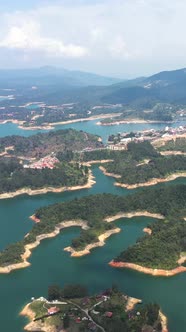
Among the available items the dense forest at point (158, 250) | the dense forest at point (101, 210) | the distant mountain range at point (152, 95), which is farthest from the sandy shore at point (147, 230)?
the distant mountain range at point (152, 95)

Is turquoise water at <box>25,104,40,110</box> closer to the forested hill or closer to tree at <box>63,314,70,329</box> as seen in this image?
the forested hill

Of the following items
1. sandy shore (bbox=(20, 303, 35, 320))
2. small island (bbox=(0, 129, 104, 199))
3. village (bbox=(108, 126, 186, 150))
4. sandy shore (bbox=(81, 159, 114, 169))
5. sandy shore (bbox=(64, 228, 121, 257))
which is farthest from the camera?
village (bbox=(108, 126, 186, 150))

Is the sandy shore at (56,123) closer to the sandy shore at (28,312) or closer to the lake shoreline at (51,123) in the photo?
the lake shoreline at (51,123)

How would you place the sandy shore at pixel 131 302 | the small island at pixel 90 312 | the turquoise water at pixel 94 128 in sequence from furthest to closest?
the turquoise water at pixel 94 128, the sandy shore at pixel 131 302, the small island at pixel 90 312

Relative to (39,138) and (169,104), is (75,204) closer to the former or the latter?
(39,138)

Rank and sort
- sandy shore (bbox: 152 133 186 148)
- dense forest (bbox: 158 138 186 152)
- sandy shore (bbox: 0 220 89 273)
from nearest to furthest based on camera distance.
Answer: sandy shore (bbox: 0 220 89 273) → dense forest (bbox: 158 138 186 152) → sandy shore (bbox: 152 133 186 148)

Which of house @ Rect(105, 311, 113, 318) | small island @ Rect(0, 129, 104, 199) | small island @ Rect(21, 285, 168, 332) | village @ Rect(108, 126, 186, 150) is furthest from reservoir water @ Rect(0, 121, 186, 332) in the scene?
village @ Rect(108, 126, 186, 150)

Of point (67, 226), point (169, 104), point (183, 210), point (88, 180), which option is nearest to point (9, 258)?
point (67, 226)
